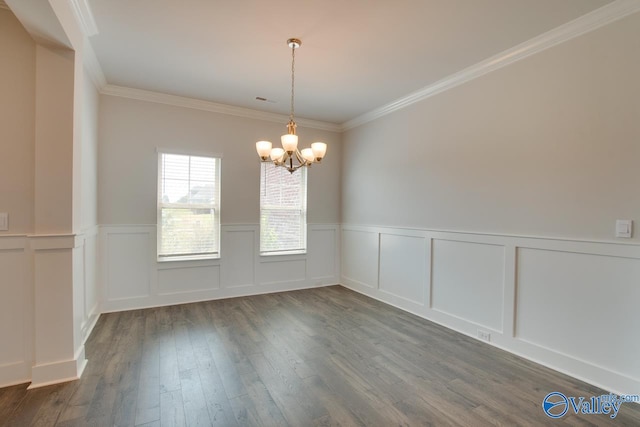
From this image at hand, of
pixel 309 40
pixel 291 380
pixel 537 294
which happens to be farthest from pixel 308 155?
pixel 537 294

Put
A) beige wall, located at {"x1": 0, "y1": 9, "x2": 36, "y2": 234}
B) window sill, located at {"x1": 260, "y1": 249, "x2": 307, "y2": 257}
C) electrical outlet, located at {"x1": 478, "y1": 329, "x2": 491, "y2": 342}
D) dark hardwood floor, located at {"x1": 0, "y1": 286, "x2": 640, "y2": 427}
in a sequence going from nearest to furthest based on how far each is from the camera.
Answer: dark hardwood floor, located at {"x1": 0, "y1": 286, "x2": 640, "y2": 427} < beige wall, located at {"x1": 0, "y1": 9, "x2": 36, "y2": 234} < electrical outlet, located at {"x1": 478, "y1": 329, "x2": 491, "y2": 342} < window sill, located at {"x1": 260, "y1": 249, "x2": 307, "y2": 257}

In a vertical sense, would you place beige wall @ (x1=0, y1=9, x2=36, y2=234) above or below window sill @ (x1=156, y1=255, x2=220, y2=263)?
above

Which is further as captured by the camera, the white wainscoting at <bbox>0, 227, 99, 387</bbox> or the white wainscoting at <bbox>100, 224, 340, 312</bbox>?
the white wainscoting at <bbox>100, 224, 340, 312</bbox>

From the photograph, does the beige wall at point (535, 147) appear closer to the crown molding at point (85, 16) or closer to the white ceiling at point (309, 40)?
the white ceiling at point (309, 40)

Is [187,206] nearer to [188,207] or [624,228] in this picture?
[188,207]

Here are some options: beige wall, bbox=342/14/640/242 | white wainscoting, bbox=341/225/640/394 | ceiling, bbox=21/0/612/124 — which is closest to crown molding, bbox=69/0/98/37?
ceiling, bbox=21/0/612/124

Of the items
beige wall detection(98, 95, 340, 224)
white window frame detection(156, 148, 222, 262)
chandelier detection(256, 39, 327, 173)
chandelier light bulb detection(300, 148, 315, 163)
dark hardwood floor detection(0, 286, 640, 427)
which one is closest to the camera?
dark hardwood floor detection(0, 286, 640, 427)

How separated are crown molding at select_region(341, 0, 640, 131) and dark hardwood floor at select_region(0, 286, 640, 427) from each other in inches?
111

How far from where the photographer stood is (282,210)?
5066mm

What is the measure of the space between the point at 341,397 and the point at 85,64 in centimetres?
383

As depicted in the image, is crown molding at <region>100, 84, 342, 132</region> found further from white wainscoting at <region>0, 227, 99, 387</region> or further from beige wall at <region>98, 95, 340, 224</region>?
white wainscoting at <region>0, 227, 99, 387</region>

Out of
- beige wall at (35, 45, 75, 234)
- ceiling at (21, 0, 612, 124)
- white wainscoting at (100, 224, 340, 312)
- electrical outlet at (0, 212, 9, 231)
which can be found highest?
ceiling at (21, 0, 612, 124)

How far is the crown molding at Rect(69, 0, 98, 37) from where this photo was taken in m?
2.26

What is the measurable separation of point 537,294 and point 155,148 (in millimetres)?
4676
